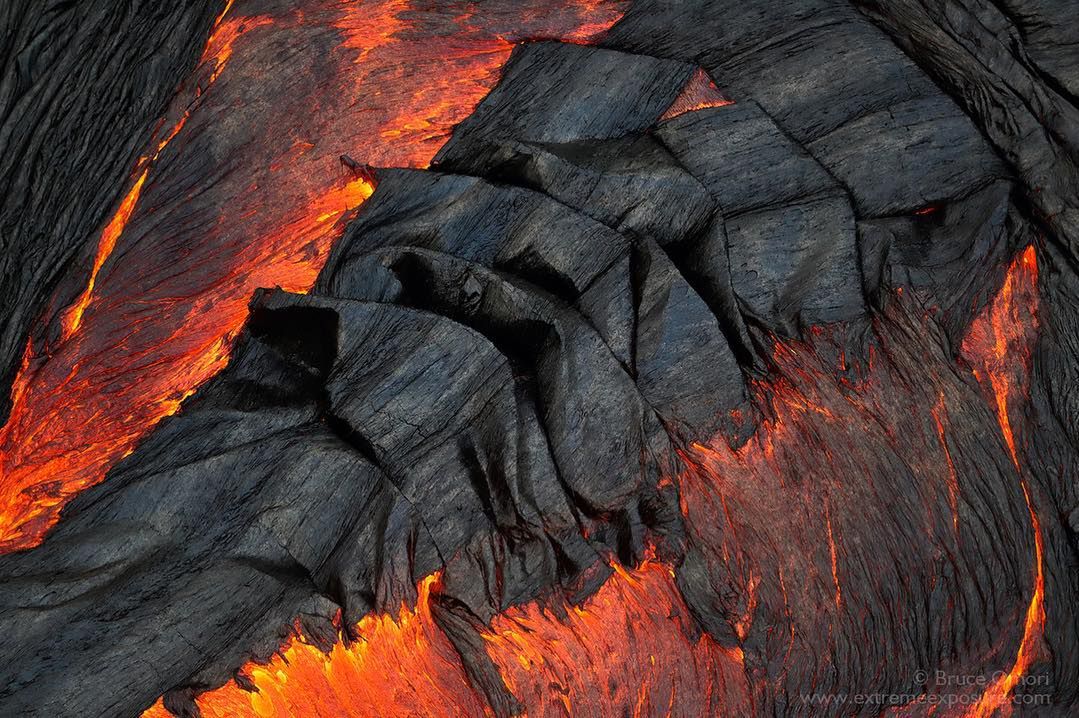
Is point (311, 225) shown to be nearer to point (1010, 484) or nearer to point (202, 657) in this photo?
point (202, 657)

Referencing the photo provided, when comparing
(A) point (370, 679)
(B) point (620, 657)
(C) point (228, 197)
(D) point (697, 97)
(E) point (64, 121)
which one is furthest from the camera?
(D) point (697, 97)

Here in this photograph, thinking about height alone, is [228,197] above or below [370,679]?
above

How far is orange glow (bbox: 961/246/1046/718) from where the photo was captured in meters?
3.35

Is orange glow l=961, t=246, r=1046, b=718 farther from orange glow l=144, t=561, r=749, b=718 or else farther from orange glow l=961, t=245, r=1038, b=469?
orange glow l=144, t=561, r=749, b=718

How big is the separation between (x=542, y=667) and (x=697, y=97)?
77.5 inches

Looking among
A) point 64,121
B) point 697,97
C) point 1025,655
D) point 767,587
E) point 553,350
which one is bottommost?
point 1025,655

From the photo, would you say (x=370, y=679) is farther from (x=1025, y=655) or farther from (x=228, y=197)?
(x=1025, y=655)

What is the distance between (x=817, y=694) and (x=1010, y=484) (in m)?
0.94

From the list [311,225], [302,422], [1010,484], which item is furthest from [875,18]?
[302,422]

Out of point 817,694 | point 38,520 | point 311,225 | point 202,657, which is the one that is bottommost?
point 817,694

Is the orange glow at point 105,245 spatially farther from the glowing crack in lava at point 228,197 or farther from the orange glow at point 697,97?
the orange glow at point 697,97

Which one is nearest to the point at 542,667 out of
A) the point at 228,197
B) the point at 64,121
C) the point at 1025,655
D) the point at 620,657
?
the point at 620,657

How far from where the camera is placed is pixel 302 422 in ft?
10.6

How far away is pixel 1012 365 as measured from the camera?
3445mm
